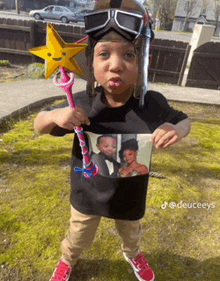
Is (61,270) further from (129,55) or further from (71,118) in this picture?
(129,55)

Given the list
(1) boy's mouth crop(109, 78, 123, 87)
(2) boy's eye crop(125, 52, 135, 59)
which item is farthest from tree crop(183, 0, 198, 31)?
(1) boy's mouth crop(109, 78, 123, 87)

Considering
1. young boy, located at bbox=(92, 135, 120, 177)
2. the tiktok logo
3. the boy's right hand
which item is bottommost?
the tiktok logo

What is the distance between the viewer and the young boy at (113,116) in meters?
1.32

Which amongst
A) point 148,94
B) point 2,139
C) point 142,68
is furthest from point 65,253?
point 2,139

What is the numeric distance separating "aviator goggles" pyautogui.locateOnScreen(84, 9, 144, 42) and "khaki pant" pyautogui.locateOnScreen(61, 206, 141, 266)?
1.19m

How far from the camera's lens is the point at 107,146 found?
1526 millimetres

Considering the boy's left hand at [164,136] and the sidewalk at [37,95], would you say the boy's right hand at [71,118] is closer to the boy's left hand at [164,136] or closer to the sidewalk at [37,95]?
the boy's left hand at [164,136]

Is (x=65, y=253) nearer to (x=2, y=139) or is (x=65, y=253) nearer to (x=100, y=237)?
(x=100, y=237)

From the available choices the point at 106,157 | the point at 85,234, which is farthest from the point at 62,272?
the point at 106,157

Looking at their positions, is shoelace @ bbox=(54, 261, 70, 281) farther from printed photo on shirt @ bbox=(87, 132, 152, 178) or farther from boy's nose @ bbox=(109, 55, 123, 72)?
boy's nose @ bbox=(109, 55, 123, 72)

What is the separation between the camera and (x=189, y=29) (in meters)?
39.4

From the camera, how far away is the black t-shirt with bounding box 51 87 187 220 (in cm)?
149

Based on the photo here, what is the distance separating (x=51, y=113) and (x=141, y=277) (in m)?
1.60

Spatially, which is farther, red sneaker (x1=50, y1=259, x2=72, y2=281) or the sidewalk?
the sidewalk
